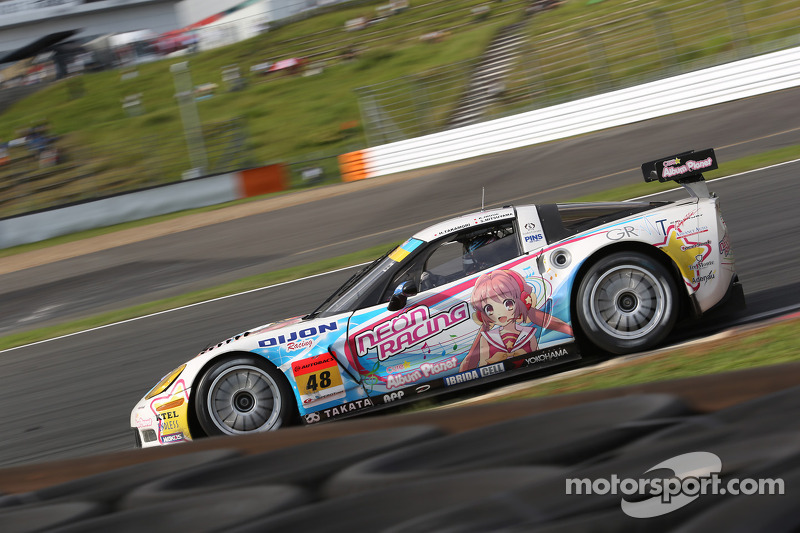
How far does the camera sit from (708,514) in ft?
4.31

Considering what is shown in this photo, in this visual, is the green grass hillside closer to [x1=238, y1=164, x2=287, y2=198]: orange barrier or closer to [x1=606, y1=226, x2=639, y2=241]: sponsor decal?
[x1=238, y1=164, x2=287, y2=198]: orange barrier

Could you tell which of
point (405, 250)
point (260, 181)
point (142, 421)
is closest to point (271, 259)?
point (142, 421)

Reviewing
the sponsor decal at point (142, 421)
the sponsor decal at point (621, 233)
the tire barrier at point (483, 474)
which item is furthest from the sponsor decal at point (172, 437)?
the tire barrier at point (483, 474)

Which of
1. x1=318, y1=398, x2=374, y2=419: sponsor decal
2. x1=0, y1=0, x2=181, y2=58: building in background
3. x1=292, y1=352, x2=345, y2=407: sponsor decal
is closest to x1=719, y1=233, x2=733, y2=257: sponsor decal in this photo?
x1=318, y1=398, x2=374, y2=419: sponsor decal

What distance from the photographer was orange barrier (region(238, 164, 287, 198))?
21750 millimetres

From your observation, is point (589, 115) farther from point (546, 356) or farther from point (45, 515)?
point (45, 515)

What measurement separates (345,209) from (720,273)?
1163 cm

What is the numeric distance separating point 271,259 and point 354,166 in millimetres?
8829

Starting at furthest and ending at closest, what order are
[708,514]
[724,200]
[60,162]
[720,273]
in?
[60,162]
[724,200]
[720,273]
[708,514]

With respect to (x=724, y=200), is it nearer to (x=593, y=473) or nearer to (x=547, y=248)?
(x=547, y=248)

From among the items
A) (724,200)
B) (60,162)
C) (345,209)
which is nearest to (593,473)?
(724,200)

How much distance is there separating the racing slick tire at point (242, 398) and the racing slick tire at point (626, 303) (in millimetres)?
2165
